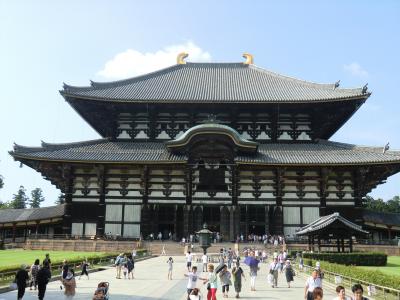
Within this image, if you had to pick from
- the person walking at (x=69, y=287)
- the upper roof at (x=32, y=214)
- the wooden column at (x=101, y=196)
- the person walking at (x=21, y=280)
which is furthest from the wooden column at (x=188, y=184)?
the person walking at (x=21, y=280)

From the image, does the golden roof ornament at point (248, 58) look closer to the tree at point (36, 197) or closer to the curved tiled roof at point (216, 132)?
the curved tiled roof at point (216, 132)

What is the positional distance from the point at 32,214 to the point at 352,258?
129ft

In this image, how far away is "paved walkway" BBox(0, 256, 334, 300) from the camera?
1803cm

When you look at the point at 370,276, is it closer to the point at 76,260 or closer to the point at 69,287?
Answer: the point at 69,287

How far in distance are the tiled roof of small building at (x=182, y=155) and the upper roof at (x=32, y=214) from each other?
27.6ft

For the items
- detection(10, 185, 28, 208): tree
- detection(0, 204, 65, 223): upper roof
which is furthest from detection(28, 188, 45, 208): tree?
detection(0, 204, 65, 223): upper roof

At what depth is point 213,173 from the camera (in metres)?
45.9

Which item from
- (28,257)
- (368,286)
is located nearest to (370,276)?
(368,286)

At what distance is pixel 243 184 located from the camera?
45594 mm

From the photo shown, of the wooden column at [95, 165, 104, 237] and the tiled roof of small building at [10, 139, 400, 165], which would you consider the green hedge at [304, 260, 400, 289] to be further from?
the wooden column at [95, 165, 104, 237]

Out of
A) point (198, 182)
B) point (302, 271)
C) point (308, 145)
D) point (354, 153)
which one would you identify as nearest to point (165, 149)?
point (198, 182)

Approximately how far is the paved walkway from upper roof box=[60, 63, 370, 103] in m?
25.2

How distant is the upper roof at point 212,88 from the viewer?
158ft

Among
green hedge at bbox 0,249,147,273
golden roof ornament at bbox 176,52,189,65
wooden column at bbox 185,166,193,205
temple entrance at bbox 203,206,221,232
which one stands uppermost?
golden roof ornament at bbox 176,52,189,65
